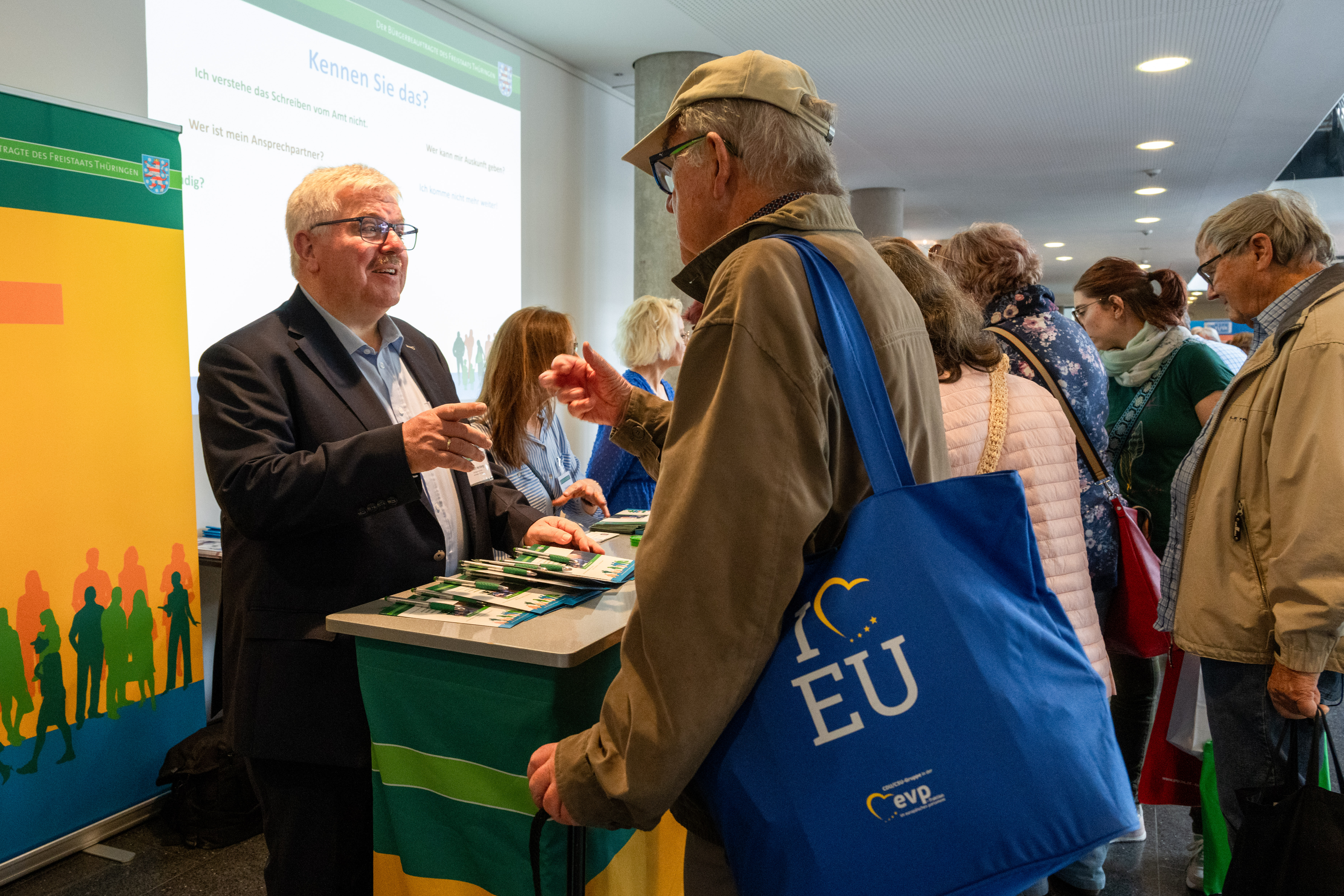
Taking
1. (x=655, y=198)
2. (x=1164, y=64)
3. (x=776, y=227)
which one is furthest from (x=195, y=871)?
(x=1164, y=64)

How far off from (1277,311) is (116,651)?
329cm

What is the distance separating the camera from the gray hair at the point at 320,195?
6.12 ft

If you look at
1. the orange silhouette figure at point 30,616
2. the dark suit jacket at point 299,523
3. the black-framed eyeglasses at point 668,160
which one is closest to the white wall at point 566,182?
the orange silhouette figure at point 30,616

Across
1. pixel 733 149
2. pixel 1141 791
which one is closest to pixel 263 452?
pixel 733 149

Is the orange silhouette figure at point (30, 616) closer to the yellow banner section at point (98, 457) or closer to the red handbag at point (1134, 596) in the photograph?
the yellow banner section at point (98, 457)

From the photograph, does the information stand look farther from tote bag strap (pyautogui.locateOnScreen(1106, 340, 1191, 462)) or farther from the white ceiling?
the white ceiling

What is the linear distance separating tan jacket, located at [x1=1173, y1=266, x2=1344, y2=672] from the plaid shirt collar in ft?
0.11

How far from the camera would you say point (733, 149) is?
1.07 meters

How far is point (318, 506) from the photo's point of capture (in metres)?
1.56

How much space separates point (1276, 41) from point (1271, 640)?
4925 millimetres

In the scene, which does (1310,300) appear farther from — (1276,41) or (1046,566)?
(1276,41)

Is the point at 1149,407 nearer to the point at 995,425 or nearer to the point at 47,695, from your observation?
the point at 995,425

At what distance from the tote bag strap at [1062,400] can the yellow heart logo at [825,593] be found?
1365 millimetres

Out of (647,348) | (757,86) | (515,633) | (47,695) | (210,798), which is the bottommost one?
(210,798)
